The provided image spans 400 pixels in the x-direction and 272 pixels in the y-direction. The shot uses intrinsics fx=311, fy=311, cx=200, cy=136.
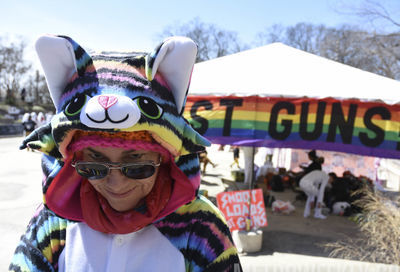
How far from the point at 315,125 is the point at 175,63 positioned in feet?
13.6

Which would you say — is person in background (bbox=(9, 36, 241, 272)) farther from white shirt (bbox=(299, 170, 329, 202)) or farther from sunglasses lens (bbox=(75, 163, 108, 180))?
white shirt (bbox=(299, 170, 329, 202))

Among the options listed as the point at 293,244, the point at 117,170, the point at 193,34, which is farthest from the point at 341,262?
the point at 193,34

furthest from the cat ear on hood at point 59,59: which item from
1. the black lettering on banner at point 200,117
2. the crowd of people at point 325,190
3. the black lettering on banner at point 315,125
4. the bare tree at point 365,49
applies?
the bare tree at point 365,49

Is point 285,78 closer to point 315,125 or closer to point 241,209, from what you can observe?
point 315,125

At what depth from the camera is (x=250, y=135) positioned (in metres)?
4.80

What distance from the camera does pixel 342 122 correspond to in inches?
189

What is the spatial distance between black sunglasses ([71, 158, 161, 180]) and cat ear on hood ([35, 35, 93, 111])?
257 millimetres

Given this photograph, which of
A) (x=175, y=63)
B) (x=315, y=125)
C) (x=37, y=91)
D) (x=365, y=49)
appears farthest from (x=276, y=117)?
(x=37, y=91)

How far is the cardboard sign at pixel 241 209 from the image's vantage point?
15.5 ft

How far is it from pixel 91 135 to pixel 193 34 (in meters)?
42.4

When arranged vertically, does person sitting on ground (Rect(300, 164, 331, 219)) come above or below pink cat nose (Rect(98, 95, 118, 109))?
below

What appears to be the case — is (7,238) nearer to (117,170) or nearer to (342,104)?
(117,170)

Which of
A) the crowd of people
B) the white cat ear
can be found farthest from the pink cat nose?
the crowd of people

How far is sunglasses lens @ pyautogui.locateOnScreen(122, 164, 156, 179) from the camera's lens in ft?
3.85
